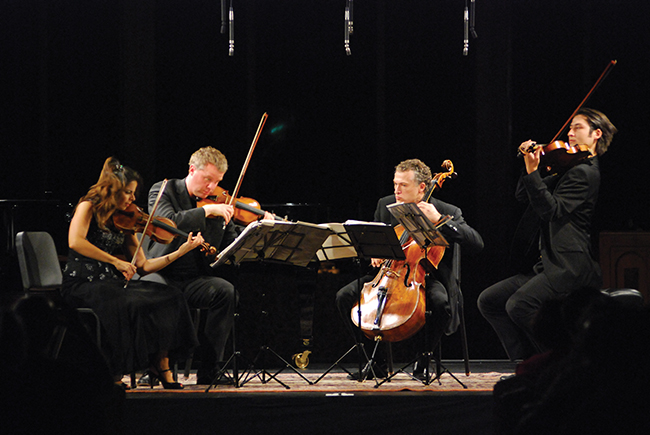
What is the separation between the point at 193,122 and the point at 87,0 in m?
1.38

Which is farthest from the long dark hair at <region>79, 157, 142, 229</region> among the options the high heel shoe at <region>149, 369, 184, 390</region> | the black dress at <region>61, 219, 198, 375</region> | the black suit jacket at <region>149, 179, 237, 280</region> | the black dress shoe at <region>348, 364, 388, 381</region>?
the black dress shoe at <region>348, 364, 388, 381</region>

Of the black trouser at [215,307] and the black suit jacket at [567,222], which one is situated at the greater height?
the black suit jacket at [567,222]

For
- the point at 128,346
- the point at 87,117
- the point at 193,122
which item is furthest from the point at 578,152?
the point at 87,117

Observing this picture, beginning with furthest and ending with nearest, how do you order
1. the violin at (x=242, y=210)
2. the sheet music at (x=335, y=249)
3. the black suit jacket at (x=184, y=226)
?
the violin at (x=242, y=210), the black suit jacket at (x=184, y=226), the sheet music at (x=335, y=249)

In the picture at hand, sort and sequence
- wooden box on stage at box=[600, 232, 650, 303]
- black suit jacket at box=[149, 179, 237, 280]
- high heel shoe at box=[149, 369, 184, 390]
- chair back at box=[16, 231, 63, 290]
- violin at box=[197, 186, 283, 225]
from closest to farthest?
high heel shoe at box=[149, 369, 184, 390] → chair back at box=[16, 231, 63, 290] → black suit jacket at box=[149, 179, 237, 280] → violin at box=[197, 186, 283, 225] → wooden box on stage at box=[600, 232, 650, 303]

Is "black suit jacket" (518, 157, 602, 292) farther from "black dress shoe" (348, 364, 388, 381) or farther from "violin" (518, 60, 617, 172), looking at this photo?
"black dress shoe" (348, 364, 388, 381)

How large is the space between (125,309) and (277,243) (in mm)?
801

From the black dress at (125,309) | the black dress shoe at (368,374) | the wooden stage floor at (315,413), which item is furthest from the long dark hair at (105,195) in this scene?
the black dress shoe at (368,374)

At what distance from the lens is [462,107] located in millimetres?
5188

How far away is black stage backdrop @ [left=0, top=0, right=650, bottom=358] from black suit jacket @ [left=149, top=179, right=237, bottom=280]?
135 cm

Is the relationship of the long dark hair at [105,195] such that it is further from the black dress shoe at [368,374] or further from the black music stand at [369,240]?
the black dress shoe at [368,374]

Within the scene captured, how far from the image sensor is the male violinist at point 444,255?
3623 mm

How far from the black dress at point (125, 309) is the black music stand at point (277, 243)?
32 centimetres

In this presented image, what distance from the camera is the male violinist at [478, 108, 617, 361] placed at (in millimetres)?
3293
